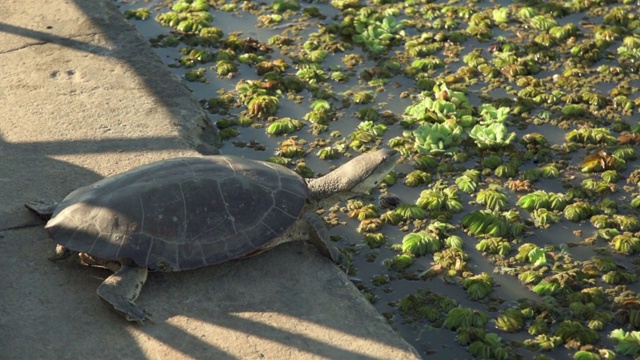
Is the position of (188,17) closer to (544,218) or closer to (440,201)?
(440,201)

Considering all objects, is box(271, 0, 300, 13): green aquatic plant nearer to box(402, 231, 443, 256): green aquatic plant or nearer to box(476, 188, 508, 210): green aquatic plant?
box(476, 188, 508, 210): green aquatic plant

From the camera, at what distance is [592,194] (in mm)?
5906

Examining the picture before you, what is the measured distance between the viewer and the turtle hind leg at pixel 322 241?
201 inches

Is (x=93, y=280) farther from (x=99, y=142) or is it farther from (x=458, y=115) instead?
(x=458, y=115)

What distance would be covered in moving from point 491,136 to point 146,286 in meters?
2.56

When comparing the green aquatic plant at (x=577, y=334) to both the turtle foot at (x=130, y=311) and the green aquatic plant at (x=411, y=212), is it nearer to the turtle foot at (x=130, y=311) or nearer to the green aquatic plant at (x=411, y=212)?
the green aquatic plant at (x=411, y=212)

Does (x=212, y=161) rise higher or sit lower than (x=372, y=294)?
higher

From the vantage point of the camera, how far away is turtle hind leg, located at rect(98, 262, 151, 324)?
4602 mm

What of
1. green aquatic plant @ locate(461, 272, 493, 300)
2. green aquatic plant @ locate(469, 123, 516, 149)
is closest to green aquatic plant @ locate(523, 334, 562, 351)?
green aquatic plant @ locate(461, 272, 493, 300)

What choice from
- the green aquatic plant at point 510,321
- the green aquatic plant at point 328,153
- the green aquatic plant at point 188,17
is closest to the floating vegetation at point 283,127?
the green aquatic plant at point 328,153

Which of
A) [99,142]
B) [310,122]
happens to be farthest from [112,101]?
[310,122]

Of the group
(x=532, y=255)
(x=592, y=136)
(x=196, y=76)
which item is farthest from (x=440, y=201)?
(x=196, y=76)

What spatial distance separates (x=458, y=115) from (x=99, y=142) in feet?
7.66

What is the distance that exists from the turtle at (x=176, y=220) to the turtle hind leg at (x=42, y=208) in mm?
145
